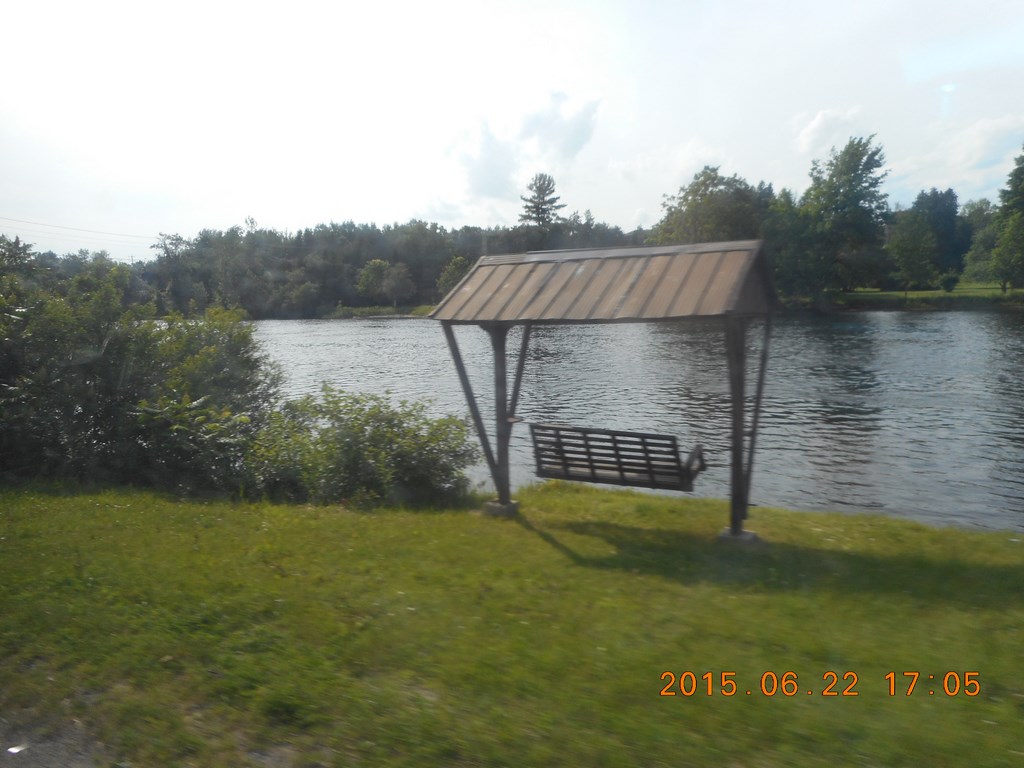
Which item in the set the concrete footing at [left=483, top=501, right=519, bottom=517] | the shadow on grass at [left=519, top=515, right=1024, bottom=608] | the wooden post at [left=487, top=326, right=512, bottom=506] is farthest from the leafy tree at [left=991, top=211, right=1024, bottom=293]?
the shadow on grass at [left=519, top=515, right=1024, bottom=608]

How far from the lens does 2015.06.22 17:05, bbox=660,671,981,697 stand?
16.3 feet

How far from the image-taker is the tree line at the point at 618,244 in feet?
156

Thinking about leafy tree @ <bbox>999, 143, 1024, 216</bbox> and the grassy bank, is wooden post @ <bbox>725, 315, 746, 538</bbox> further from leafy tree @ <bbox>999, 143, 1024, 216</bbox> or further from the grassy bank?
leafy tree @ <bbox>999, 143, 1024, 216</bbox>

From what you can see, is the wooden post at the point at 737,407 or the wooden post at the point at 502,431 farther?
the wooden post at the point at 502,431

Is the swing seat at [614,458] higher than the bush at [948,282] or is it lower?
lower

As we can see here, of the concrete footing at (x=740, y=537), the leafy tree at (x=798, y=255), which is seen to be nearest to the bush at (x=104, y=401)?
the concrete footing at (x=740, y=537)

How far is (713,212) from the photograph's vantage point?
4434cm

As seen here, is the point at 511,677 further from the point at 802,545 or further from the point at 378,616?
the point at 802,545

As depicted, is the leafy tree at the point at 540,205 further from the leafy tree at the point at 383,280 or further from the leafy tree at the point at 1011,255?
the leafy tree at the point at 1011,255

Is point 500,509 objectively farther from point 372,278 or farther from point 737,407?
point 372,278

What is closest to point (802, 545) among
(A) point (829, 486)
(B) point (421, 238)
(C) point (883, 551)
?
(C) point (883, 551)

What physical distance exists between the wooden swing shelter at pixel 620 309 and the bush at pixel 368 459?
6.68 feet

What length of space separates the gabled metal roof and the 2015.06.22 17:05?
411 cm

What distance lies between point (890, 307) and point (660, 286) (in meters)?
74.8
